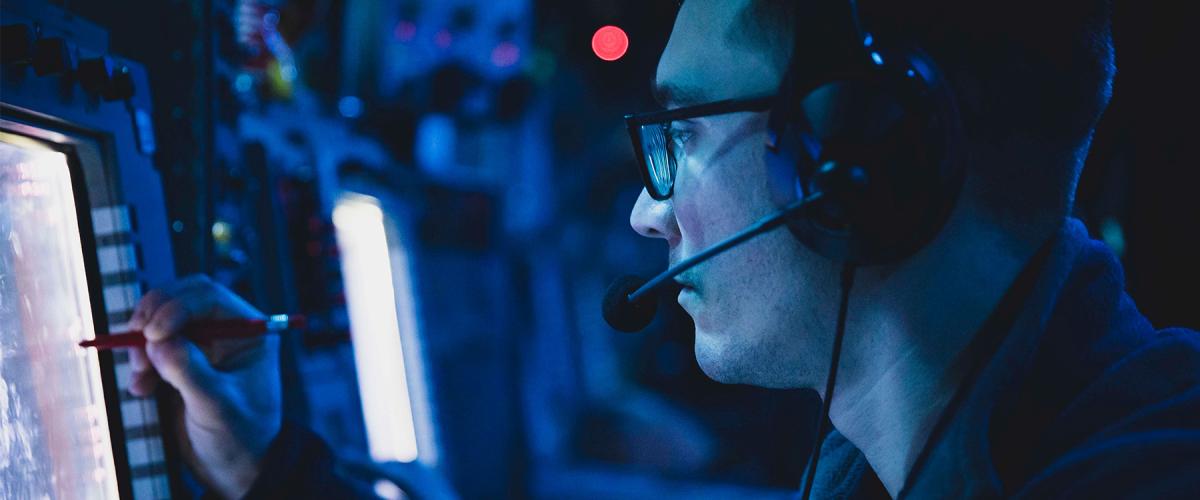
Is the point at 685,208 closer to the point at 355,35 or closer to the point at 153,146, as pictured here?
the point at 153,146

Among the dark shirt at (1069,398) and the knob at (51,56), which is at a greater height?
the knob at (51,56)

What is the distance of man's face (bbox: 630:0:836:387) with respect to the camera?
2.56 feet

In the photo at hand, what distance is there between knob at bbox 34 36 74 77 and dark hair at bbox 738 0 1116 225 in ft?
2.25

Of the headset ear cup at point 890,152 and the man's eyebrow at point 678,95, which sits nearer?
the headset ear cup at point 890,152

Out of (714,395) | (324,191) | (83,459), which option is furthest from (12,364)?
(714,395)

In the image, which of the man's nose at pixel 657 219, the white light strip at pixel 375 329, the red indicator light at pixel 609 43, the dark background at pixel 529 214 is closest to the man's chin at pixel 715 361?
the man's nose at pixel 657 219

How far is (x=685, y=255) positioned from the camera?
86cm

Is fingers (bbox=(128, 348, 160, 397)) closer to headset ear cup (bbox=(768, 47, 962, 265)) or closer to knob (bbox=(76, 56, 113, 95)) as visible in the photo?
knob (bbox=(76, 56, 113, 95))

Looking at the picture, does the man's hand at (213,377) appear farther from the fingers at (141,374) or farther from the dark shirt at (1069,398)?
the dark shirt at (1069,398)

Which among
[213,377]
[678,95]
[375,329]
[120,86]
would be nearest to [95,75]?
[120,86]

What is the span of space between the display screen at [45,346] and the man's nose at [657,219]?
0.57m

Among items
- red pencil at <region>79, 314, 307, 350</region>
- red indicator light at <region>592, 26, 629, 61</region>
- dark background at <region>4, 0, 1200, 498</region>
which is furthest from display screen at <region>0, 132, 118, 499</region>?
red indicator light at <region>592, 26, 629, 61</region>

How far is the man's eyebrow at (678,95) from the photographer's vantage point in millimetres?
796

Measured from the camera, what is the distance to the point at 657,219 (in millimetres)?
925
